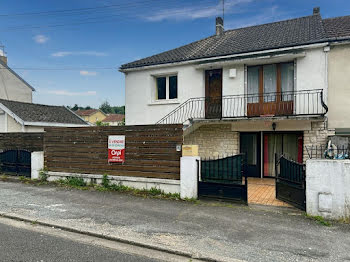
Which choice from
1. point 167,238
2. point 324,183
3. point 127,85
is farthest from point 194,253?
point 127,85

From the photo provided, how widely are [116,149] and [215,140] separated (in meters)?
5.00

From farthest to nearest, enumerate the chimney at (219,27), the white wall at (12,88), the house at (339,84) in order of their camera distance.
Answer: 1. the white wall at (12,88)
2. the chimney at (219,27)
3. the house at (339,84)

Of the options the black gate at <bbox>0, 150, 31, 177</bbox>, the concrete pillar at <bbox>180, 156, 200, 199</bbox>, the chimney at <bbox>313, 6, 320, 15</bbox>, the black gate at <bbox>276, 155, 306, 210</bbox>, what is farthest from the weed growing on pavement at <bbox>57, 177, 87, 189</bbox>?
the chimney at <bbox>313, 6, 320, 15</bbox>

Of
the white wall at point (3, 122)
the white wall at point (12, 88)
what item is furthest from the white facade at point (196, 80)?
the white wall at point (12, 88)

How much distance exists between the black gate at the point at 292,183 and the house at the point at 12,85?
86.4 feet

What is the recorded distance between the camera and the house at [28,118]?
16.1 metres

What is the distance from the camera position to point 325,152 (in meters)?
9.09

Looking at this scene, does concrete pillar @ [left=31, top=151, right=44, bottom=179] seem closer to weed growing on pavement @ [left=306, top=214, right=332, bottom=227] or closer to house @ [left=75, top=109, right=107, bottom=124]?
weed growing on pavement @ [left=306, top=214, right=332, bottom=227]

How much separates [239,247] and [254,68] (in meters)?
8.70

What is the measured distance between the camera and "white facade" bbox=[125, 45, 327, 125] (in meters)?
9.69

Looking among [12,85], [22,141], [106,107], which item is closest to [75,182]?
[22,141]

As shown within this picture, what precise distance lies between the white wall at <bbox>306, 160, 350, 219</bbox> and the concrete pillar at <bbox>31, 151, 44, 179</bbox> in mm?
9171

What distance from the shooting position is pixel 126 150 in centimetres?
810

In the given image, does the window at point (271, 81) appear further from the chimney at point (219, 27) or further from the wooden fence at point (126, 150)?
the chimney at point (219, 27)
